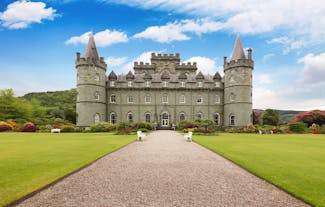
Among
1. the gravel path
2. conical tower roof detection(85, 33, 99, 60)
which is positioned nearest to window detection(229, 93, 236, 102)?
conical tower roof detection(85, 33, 99, 60)

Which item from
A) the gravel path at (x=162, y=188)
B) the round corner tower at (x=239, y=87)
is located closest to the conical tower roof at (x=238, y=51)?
the round corner tower at (x=239, y=87)

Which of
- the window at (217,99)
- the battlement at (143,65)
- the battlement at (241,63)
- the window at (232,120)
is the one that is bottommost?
the window at (232,120)

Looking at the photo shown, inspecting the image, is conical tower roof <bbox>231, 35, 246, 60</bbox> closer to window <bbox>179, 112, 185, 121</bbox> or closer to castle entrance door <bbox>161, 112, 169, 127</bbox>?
window <bbox>179, 112, 185, 121</bbox>

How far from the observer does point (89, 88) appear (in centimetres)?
3750

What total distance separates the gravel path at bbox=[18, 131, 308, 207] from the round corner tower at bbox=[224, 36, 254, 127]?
103ft

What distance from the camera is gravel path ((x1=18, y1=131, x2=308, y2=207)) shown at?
185 inches

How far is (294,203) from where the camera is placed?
468cm

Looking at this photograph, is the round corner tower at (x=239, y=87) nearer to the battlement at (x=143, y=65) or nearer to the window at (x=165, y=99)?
the window at (x=165, y=99)

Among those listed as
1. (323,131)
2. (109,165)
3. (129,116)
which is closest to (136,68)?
(129,116)

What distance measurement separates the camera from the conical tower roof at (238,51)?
38188mm

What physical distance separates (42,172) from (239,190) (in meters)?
5.78

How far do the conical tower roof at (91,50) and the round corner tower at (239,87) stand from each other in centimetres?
2345

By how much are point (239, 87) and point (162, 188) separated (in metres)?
35.2

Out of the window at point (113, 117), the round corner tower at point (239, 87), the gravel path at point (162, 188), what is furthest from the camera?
the window at point (113, 117)
